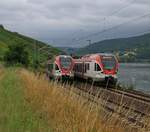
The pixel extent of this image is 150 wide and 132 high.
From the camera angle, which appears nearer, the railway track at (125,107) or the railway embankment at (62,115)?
the railway embankment at (62,115)

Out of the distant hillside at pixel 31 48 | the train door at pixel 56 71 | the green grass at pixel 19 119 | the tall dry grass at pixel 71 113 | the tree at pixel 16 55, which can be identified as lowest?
the green grass at pixel 19 119

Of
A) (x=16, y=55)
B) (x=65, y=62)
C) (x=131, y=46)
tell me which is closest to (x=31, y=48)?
(x=131, y=46)

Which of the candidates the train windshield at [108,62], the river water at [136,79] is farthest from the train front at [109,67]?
the river water at [136,79]

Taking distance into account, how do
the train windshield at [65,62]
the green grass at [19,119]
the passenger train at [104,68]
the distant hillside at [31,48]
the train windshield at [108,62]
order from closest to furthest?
the green grass at [19,119], the passenger train at [104,68], the train windshield at [108,62], the train windshield at [65,62], the distant hillside at [31,48]

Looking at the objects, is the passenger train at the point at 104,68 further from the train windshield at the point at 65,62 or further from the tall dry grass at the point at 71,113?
the tall dry grass at the point at 71,113

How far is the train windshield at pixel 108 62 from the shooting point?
37969mm

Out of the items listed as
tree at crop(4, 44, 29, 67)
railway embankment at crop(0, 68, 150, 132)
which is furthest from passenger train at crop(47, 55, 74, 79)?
tree at crop(4, 44, 29, 67)

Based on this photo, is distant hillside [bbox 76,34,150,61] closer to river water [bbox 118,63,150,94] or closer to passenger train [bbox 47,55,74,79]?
river water [bbox 118,63,150,94]

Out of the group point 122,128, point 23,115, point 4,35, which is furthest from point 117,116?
point 4,35

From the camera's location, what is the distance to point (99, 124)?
9094 mm

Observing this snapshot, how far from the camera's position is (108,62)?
3812cm

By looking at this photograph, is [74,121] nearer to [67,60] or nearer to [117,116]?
[117,116]

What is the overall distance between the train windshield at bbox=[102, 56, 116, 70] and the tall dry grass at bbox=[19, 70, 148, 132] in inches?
827

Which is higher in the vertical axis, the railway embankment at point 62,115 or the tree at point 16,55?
the tree at point 16,55
